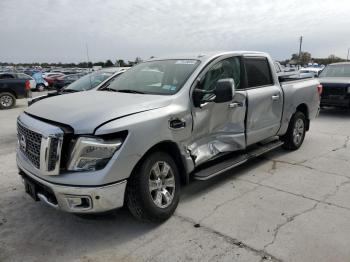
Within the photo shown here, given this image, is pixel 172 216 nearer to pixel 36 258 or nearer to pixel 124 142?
pixel 124 142

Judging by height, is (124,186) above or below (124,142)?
below

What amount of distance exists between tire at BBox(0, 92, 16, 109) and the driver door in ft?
41.6

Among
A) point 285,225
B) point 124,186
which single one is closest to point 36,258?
point 124,186

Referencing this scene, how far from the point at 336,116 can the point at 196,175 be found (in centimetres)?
816

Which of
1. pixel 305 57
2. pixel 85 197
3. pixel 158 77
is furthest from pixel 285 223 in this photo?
pixel 305 57

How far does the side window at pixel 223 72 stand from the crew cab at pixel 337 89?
6682 millimetres

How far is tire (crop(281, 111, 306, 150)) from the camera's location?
247 inches

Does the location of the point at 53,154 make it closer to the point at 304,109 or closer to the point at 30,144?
the point at 30,144

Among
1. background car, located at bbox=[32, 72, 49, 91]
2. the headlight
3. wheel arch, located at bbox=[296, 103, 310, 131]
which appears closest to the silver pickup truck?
the headlight

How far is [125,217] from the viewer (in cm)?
393

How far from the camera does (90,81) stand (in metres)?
8.45

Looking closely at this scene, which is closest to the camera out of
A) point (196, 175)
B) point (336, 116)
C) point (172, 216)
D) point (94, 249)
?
point (94, 249)

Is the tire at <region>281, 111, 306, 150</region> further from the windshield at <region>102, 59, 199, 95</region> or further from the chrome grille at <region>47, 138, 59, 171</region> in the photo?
the chrome grille at <region>47, 138, 59, 171</region>

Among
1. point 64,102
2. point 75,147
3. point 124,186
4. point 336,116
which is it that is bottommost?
point 336,116
